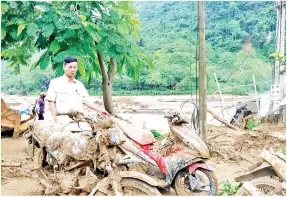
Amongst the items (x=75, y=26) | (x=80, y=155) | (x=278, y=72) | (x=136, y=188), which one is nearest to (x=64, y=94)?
(x=80, y=155)

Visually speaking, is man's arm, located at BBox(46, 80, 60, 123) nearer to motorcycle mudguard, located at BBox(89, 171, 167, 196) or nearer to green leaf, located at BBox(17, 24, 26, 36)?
motorcycle mudguard, located at BBox(89, 171, 167, 196)

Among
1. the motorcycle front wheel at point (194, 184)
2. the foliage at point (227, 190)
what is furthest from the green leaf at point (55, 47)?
the foliage at point (227, 190)

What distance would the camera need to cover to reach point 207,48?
2469cm

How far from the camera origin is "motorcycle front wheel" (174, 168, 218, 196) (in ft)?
12.9

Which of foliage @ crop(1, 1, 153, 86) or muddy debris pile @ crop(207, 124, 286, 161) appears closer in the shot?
foliage @ crop(1, 1, 153, 86)

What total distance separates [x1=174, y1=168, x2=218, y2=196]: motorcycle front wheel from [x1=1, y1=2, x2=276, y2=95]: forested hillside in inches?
582

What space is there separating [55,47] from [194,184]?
3.36 meters

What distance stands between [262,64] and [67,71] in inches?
812

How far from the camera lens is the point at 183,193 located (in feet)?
12.8

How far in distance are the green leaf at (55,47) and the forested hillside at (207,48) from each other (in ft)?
39.5

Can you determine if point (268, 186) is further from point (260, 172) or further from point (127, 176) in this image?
point (127, 176)

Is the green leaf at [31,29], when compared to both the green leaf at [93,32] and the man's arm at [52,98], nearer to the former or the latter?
the green leaf at [93,32]

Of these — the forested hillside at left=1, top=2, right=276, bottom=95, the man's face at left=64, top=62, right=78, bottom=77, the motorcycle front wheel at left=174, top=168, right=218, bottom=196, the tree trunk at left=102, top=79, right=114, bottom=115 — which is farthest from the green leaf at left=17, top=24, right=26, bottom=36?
the forested hillside at left=1, top=2, right=276, bottom=95

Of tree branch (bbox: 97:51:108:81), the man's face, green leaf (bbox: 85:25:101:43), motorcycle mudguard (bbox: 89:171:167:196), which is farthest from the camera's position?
tree branch (bbox: 97:51:108:81)
